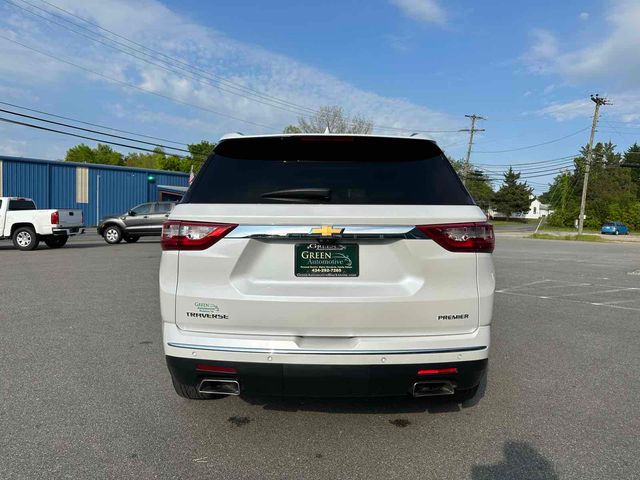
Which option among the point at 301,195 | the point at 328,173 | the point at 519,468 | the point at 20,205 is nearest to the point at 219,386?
the point at 301,195

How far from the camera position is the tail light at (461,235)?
2.91 m

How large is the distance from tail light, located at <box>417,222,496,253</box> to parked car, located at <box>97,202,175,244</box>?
2003cm

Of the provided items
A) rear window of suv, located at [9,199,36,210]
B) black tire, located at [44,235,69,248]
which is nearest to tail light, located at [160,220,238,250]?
black tire, located at [44,235,69,248]

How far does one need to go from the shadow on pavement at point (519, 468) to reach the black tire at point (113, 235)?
68.7 feet

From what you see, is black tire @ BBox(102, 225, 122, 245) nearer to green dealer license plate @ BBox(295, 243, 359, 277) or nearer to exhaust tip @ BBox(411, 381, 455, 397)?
green dealer license plate @ BBox(295, 243, 359, 277)

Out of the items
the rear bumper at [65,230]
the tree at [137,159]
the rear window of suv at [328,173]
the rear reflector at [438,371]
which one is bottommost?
the rear bumper at [65,230]

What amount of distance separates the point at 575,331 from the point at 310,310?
4.98 m

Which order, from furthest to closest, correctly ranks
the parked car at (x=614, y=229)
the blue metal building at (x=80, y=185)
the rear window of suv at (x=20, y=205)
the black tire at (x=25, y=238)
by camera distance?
the parked car at (x=614, y=229) < the blue metal building at (x=80, y=185) < the rear window of suv at (x=20, y=205) < the black tire at (x=25, y=238)

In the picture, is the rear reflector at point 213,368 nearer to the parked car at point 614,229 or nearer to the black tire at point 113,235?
the black tire at point 113,235

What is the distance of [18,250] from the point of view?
18.1m

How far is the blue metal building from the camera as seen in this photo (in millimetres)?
33062

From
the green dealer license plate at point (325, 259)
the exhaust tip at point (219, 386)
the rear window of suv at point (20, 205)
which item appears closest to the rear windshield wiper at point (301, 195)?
the green dealer license plate at point (325, 259)

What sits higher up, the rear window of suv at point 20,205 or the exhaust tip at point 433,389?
the rear window of suv at point 20,205

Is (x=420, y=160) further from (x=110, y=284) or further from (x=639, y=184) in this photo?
(x=639, y=184)
